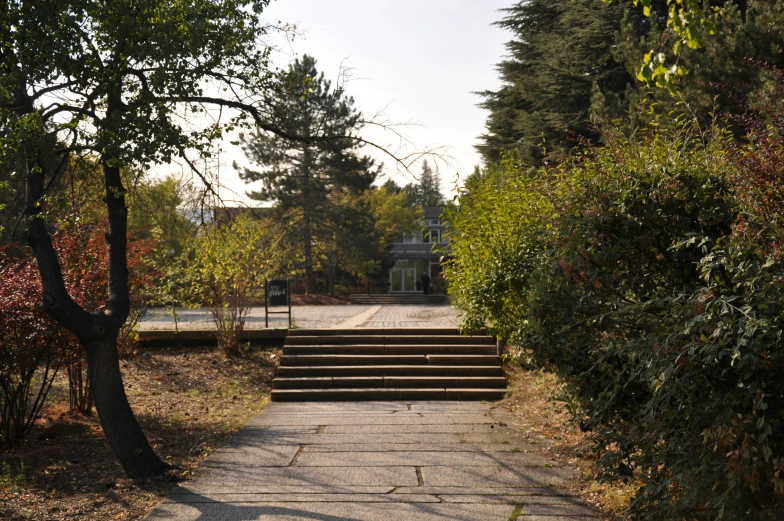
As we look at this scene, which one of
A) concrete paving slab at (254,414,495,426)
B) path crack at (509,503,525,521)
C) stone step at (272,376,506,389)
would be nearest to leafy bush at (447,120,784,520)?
path crack at (509,503,525,521)

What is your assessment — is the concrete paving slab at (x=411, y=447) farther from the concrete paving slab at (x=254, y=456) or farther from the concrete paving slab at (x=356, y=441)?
the concrete paving slab at (x=254, y=456)

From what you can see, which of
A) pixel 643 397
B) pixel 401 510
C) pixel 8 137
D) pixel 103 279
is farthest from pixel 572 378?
pixel 103 279

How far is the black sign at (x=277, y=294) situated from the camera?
15.8m

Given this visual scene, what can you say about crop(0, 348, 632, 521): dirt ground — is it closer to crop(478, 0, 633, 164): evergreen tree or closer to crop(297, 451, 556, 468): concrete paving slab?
crop(297, 451, 556, 468): concrete paving slab

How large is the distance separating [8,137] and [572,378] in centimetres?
483

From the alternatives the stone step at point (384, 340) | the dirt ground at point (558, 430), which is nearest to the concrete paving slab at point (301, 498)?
the dirt ground at point (558, 430)

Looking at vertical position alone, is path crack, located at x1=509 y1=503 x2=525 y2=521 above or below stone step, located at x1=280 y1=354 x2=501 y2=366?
below

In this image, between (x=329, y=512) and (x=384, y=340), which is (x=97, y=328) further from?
(x=384, y=340)

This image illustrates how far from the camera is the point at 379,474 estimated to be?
629 cm

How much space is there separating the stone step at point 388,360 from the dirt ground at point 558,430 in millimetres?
550

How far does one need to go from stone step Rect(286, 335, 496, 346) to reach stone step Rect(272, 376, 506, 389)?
1.49 m

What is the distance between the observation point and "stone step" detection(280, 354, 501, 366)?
12.1 m

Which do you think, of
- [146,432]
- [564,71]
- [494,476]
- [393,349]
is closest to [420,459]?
[494,476]

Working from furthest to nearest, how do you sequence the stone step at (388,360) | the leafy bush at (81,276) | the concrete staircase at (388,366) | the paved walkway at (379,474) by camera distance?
the stone step at (388,360) < the concrete staircase at (388,366) < the leafy bush at (81,276) < the paved walkway at (379,474)
